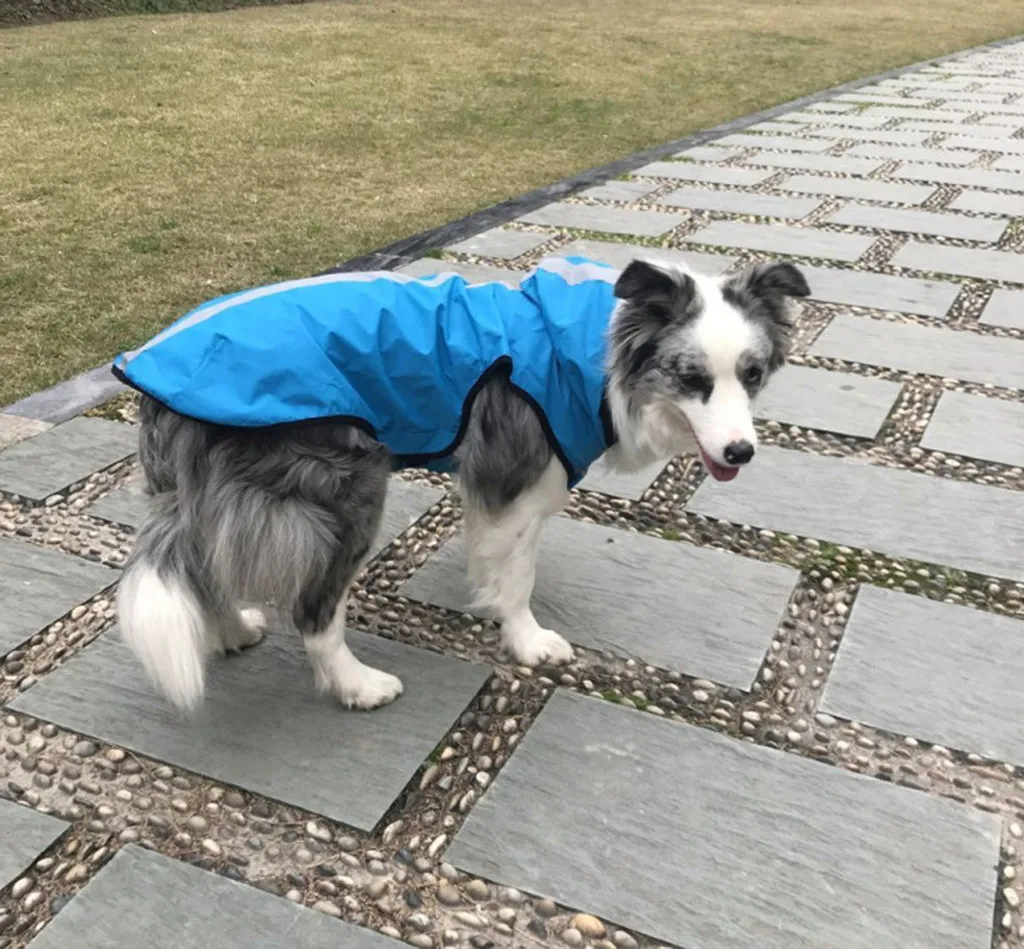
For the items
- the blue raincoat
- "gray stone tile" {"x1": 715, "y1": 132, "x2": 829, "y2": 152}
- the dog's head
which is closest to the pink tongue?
the dog's head

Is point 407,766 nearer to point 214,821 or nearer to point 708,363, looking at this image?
point 214,821

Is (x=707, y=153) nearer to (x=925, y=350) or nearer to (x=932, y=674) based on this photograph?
(x=925, y=350)

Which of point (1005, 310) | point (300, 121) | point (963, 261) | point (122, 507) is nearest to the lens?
point (122, 507)

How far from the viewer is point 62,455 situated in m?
3.82

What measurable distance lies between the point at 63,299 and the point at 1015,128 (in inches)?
358

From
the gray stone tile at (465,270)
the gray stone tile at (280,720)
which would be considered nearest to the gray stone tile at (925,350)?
the gray stone tile at (465,270)

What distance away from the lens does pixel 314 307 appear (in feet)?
8.10

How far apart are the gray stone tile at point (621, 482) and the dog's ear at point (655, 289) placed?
123 cm

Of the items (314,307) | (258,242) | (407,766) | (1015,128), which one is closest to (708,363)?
(314,307)

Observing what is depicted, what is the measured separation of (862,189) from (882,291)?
94.6 inches

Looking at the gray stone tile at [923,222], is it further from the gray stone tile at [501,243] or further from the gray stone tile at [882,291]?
the gray stone tile at [501,243]

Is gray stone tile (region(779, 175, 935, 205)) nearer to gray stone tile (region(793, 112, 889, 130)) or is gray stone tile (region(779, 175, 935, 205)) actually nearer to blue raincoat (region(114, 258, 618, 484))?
gray stone tile (region(793, 112, 889, 130))

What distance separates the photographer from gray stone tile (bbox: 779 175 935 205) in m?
7.40

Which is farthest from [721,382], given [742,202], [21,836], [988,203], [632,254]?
[988,203]
